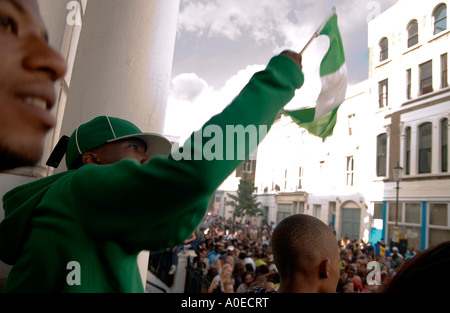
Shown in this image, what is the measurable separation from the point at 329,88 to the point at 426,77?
2004cm

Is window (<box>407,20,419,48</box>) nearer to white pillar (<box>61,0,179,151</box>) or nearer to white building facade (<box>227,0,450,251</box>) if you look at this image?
white building facade (<box>227,0,450,251</box>)

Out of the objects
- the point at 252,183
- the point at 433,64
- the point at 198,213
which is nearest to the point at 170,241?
the point at 198,213

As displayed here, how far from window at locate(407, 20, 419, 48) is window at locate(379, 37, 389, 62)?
5.64 ft

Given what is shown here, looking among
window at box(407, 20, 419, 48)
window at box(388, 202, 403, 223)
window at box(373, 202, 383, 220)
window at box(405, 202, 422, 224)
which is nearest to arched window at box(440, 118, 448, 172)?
window at box(405, 202, 422, 224)

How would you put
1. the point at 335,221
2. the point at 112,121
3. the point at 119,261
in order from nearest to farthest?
the point at 119,261 → the point at 112,121 → the point at 335,221

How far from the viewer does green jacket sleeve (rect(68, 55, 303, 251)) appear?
2.79 ft

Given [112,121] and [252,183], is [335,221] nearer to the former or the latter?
[252,183]

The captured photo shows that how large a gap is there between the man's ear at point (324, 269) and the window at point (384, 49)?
22.8 meters

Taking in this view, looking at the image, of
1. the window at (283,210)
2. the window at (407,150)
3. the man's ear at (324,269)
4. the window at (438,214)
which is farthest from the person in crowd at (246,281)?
the window at (283,210)

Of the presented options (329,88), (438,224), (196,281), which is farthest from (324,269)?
(438,224)

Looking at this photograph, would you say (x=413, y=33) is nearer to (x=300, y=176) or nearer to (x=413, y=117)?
Answer: (x=413, y=117)

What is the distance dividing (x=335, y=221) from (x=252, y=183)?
48.1 feet

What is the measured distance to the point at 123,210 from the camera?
2.98 feet

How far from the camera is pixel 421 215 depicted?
57.4 ft
